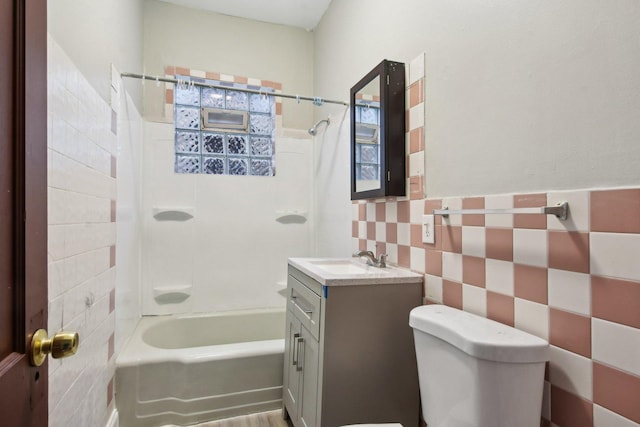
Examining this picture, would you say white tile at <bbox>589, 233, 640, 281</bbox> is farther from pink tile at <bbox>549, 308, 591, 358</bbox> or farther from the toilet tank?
the toilet tank

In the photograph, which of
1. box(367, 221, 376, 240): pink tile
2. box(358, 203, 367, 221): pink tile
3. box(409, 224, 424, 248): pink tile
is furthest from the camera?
box(358, 203, 367, 221): pink tile

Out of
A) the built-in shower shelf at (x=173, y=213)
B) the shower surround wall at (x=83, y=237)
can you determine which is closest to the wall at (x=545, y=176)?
the shower surround wall at (x=83, y=237)

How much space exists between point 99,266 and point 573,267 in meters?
1.78

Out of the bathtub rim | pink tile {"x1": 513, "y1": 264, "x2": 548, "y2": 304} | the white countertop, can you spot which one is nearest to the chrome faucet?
the white countertop

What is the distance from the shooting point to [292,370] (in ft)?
5.66

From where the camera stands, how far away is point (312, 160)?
291 centimetres

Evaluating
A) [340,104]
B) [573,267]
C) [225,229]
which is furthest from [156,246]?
[573,267]

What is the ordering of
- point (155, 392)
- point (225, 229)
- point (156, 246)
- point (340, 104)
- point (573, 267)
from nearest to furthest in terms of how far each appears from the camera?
point (573, 267) < point (155, 392) < point (340, 104) < point (156, 246) < point (225, 229)

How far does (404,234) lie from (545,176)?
2.39 ft

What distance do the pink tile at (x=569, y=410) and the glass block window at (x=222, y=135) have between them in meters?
2.37

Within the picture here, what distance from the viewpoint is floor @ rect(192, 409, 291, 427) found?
1864 millimetres

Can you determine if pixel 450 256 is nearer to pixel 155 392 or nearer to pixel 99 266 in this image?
pixel 99 266

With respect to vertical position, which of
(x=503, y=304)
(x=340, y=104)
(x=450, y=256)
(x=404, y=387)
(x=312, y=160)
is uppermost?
(x=340, y=104)

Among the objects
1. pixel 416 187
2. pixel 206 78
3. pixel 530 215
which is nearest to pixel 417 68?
pixel 416 187
